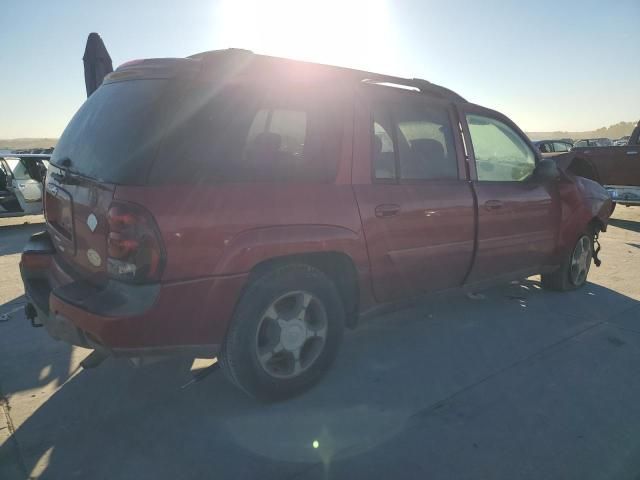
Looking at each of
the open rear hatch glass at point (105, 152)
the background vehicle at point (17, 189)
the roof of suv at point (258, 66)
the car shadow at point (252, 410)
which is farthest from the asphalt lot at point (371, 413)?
the background vehicle at point (17, 189)

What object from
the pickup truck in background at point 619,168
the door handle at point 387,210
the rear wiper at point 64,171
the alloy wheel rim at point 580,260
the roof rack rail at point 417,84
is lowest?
the alloy wheel rim at point 580,260

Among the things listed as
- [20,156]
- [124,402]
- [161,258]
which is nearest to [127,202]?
[161,258]

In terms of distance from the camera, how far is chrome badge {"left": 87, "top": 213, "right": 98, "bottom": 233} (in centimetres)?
225

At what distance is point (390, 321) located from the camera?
13.1 feet

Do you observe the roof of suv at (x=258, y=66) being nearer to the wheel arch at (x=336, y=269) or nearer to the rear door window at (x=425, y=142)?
the rear door window at (x=425, y=142)

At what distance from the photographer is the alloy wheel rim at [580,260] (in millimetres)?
4767

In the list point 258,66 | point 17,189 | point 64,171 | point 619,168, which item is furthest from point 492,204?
point 17,189

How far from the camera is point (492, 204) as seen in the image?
3633 millimetres

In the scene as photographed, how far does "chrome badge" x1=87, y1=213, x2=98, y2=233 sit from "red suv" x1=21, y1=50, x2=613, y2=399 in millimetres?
12

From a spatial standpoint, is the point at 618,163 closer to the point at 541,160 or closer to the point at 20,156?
the point at 541,160

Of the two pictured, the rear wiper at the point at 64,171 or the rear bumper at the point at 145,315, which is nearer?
the rear bumper at the point at 145,315

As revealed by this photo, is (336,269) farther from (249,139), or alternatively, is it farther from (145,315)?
(145,315)

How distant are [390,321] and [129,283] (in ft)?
7.98

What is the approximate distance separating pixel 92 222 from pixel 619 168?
400 inches
